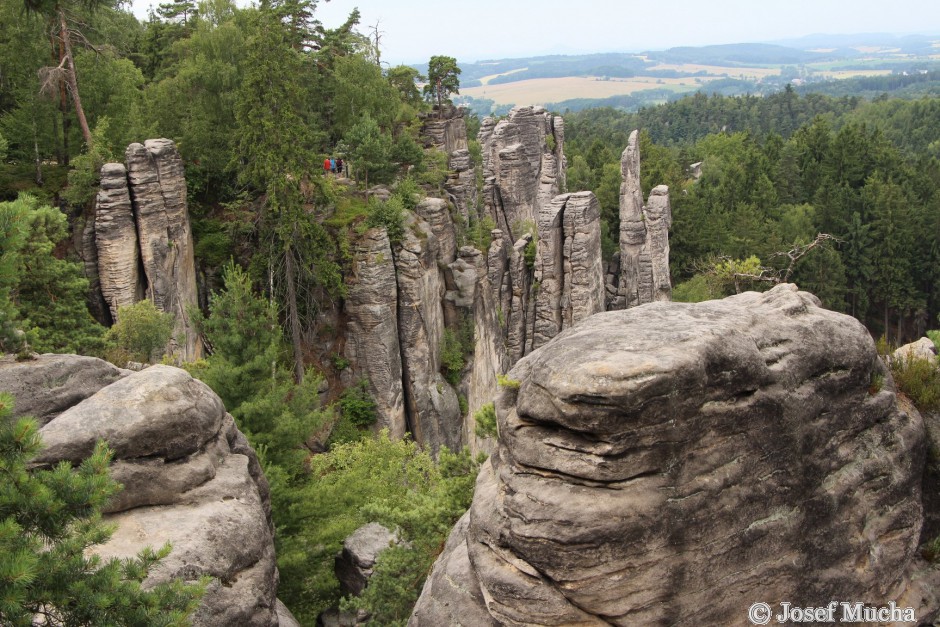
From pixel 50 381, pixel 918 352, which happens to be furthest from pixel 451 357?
pixel 50 381

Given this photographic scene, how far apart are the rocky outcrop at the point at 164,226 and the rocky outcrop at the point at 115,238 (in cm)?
47

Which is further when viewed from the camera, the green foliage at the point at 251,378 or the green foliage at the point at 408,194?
the green foliage at the point at 408,194

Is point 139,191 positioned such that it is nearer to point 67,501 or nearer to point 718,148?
point 67,501

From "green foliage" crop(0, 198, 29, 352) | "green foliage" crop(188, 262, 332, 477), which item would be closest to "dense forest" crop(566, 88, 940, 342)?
"green foliage" crop(188, 262, 332, 477)

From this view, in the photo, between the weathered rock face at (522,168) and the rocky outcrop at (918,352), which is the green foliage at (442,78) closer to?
the weathered rock face at (522,168)

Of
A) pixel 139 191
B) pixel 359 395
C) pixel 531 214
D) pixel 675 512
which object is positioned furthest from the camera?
pixel 531 214

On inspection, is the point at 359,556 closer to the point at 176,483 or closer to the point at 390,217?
the point at 176,483

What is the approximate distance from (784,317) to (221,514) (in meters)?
10.8

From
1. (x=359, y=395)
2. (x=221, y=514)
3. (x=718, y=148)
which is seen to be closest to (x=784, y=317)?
(x=221, y=514)

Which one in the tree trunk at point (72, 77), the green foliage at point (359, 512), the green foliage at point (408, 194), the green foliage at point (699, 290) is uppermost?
the tree trunk at point (72, 77)

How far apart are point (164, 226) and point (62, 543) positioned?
24999 millimetres

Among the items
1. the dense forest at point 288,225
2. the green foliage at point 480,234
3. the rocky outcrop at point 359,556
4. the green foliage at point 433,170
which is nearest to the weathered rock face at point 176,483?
the dense forest at point 288,225

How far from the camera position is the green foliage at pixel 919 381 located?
49.9ft

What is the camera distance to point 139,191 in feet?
104
